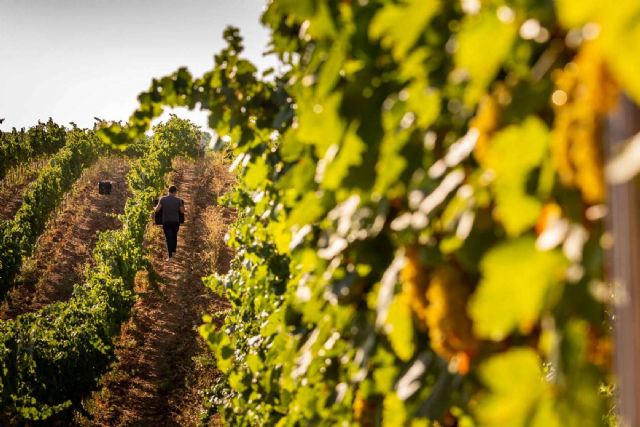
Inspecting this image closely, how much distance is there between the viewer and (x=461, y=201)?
0.93 metres

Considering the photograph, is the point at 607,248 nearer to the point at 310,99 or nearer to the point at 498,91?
the point at 498,91

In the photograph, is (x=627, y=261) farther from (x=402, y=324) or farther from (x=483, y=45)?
(x=402, y=324)

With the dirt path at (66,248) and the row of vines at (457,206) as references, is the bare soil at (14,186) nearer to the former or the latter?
the dirt path at (66,248)

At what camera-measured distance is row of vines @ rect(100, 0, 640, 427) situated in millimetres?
694

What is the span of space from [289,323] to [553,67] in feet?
4.65

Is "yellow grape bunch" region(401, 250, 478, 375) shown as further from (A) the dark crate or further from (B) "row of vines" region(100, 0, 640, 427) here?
(A) the dark crate

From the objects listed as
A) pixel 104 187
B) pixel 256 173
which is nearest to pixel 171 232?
pixel 104 187

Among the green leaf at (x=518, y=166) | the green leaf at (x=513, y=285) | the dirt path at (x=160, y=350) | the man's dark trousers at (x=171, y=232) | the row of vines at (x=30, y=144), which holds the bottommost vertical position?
the green leaf at (x=513, y=285)

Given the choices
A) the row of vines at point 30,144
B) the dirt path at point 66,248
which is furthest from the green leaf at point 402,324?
the row of vines at point 30,144

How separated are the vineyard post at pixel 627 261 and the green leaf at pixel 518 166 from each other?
0.32 ft

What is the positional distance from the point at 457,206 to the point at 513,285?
0.27 m

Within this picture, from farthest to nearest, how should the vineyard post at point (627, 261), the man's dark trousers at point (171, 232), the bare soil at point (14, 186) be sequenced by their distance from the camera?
the bare soil at point (14, 186) < the man's dark trousers at point (171, 232) < the vineyard post at point (627, 261)

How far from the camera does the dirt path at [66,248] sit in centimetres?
1063

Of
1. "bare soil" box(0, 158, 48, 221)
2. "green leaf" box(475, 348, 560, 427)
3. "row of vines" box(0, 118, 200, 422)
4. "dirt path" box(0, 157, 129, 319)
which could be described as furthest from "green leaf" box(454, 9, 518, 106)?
"bare soil" box(0, 158, 48, 221)
